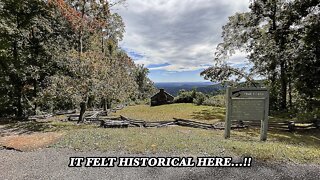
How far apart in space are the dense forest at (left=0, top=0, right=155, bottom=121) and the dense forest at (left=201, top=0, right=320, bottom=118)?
11120 mm

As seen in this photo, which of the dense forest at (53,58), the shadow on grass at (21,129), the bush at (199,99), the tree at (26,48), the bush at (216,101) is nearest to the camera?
the shadow on grass at (21,129)

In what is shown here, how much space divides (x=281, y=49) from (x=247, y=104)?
1277 centimetres

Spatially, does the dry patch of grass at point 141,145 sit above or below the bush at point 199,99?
below

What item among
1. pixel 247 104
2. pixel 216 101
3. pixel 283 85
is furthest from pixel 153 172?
pixel 216 101

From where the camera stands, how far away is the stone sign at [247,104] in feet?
25.3

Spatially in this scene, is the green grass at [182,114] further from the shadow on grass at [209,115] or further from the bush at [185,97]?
the bush at [185,97]

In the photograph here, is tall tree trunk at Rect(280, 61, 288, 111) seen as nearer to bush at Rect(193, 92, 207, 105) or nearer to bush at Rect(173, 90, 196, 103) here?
bush at Rect(193, 92, 207, 105)

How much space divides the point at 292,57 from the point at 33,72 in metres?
18.0

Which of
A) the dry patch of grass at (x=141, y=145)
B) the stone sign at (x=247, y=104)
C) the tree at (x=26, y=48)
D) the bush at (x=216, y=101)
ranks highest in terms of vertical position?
the tree at (x=26, y=48)

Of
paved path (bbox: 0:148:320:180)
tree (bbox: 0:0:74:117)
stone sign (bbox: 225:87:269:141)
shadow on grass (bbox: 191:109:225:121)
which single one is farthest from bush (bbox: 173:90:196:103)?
paved path (bbox: 0:148:320:180)

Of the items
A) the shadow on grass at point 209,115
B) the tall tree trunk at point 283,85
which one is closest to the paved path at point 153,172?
the shadow on grass at point 209,115

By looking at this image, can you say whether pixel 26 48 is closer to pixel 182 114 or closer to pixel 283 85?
pixel 182 114

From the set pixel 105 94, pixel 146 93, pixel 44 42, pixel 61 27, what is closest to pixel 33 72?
pixel 44 42

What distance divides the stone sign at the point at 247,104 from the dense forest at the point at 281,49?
9.13 metres
